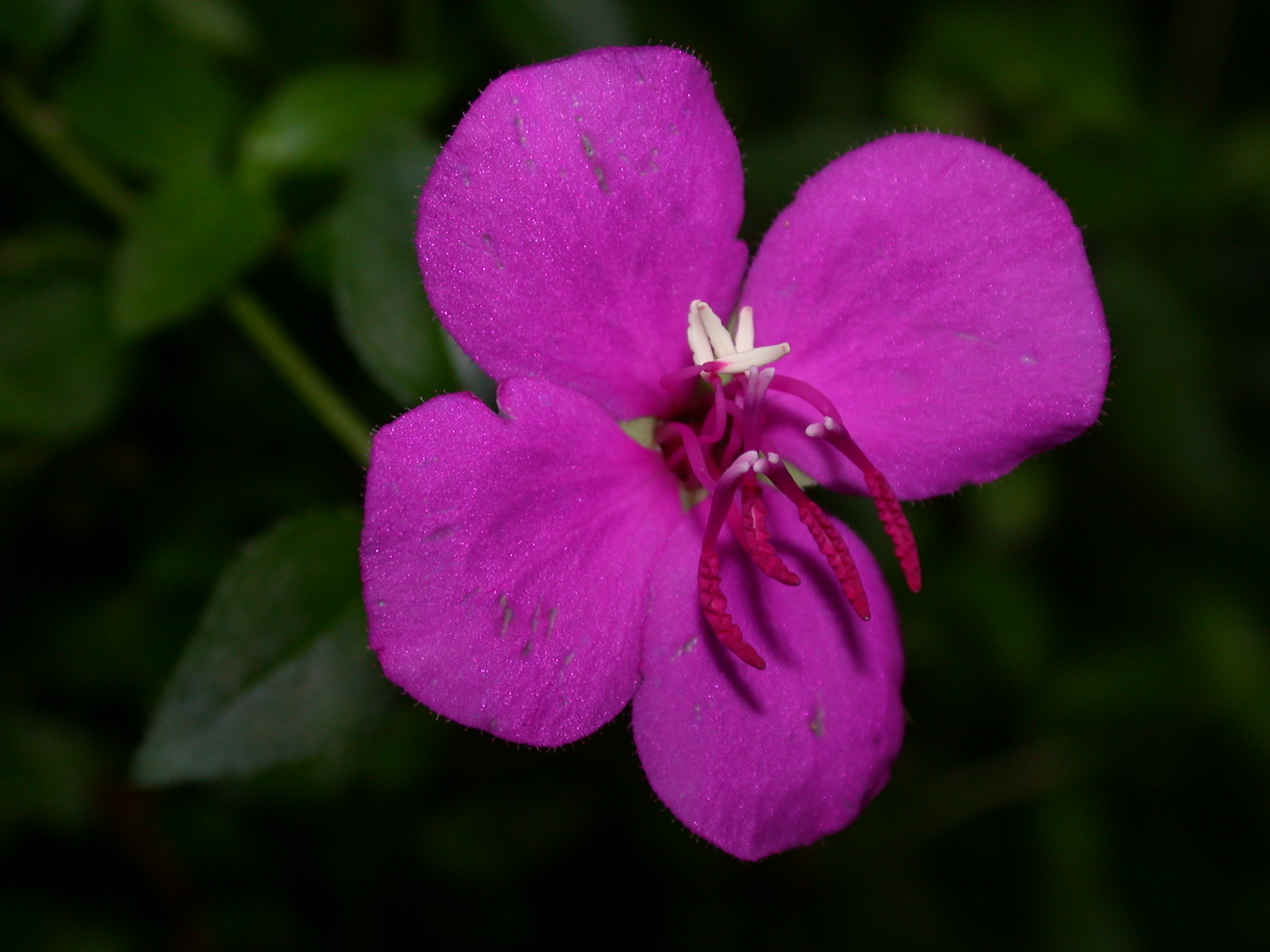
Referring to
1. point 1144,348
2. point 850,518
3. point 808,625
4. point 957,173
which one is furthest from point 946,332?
point 1144,348

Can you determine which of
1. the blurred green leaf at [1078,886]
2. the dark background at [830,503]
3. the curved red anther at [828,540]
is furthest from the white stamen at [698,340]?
the blurred green leaf at [1078,886]

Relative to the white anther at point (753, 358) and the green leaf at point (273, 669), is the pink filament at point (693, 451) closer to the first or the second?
the white anther at point (753, 358)

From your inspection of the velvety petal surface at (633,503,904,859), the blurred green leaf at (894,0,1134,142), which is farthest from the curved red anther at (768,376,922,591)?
the blurred green leaf at (894,0,1134,142)

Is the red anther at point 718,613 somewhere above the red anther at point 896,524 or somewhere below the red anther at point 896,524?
above

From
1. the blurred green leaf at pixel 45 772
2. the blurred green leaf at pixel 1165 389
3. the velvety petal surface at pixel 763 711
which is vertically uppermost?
the velvety petal surface at pixel 763 711

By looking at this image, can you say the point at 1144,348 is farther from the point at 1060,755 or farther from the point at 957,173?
the point at 957,173

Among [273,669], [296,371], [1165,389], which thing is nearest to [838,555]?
[273,669]

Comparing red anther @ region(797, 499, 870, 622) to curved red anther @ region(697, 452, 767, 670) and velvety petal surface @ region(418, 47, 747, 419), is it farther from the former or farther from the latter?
velvety petal surface @ region(418, 47, 747, 419)
